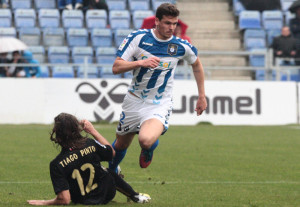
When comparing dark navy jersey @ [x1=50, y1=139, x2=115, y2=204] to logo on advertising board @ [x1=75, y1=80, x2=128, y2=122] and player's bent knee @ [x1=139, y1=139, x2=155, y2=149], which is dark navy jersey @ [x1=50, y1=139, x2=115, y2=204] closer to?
player's bent knee @ [x1=139, y1=139, x2=155, y2=149]

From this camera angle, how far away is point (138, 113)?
8688 millimetres

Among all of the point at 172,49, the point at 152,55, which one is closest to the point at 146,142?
the point at 152,55

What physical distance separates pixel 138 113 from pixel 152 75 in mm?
480

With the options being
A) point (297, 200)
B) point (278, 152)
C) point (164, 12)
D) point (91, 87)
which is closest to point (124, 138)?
point (164, 12)

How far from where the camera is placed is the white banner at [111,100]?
20422mm

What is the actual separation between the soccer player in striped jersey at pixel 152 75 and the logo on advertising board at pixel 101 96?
11.8 meters

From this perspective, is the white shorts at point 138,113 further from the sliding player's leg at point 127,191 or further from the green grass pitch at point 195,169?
the sliding player's leg at point 127,191

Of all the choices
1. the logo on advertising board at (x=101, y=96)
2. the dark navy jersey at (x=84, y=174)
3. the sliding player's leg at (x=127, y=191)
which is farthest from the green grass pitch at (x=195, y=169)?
the logo on advertising board at (x=101, y=96)

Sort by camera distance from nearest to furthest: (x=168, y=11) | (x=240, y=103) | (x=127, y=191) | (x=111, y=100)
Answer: (x=127, y=191), (x=168, y=11), (x=111, y=100), (x=240, y=103)

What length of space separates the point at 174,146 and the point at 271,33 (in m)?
13.3

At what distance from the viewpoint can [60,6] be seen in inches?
1054

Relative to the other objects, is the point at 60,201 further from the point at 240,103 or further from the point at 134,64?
the point at 240,103

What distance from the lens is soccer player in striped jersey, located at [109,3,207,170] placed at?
843 cm

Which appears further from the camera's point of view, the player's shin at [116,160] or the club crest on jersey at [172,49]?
the player's shin at [116,160]
